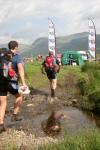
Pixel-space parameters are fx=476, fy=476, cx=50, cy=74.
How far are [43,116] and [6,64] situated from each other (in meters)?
4.58

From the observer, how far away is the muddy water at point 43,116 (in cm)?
1270

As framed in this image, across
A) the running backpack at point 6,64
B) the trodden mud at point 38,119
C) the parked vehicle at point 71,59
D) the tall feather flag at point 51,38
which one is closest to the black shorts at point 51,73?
the trodden mud at point 38,119

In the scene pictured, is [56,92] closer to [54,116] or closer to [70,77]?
[70,77]

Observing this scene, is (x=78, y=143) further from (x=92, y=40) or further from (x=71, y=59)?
(x=71, y=59)

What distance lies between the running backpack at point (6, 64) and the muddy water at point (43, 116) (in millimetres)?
1665

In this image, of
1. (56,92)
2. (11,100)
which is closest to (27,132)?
(11,100)

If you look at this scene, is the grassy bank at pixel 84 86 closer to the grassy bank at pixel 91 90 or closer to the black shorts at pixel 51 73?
the grassy bank at pixel 91 90

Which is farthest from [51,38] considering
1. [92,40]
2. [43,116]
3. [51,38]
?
[43,116]

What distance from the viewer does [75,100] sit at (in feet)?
59.4

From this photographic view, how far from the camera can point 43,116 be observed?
15.3 meters

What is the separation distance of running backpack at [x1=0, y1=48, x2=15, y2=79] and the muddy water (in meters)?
1.66

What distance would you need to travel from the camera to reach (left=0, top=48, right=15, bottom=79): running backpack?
11.0 metres

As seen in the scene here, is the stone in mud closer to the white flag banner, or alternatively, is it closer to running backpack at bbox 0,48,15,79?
running backpack at bbox 0,48,15,79

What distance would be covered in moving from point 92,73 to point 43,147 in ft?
38.4
